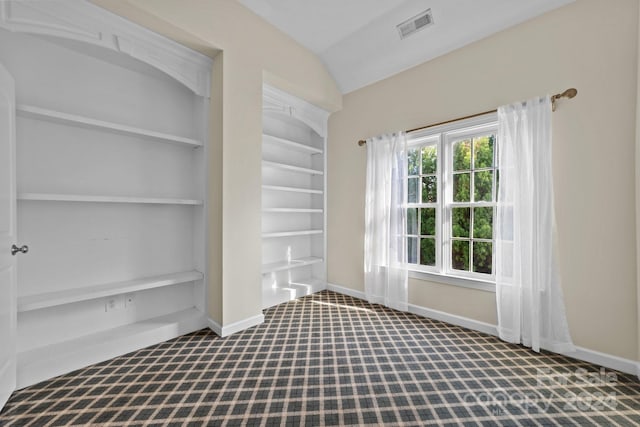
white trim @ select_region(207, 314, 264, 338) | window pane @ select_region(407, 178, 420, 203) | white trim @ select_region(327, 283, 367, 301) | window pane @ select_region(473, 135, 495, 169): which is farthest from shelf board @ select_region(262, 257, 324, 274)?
window pane @ select_region(473, 135, 495, 169)

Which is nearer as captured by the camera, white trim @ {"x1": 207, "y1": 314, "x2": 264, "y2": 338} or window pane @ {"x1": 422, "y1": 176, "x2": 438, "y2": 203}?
white trim @ {"x1": 207, "y1": 314, "x2": 264, "y2": 338}

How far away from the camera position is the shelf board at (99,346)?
2004mm

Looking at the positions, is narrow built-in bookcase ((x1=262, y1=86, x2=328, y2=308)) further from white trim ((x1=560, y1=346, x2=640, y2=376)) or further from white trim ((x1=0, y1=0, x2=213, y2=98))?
white trim ((x1=560, y1=346, x2=640, y2=376))

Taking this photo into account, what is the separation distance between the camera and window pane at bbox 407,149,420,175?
348cm

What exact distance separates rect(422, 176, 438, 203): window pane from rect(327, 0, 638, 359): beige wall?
75 centimetres

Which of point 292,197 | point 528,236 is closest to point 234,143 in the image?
point 292,197

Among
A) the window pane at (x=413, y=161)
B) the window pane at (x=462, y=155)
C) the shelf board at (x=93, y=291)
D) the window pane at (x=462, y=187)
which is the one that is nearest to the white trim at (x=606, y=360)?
the window pane at (x=462, y=187)

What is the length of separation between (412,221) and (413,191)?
0.37m

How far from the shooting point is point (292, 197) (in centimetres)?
429

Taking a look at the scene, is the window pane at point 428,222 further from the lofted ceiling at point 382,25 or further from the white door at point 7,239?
the white door at point 7,239

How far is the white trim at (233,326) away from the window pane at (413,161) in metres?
2.49

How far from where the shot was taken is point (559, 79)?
7.91 ft

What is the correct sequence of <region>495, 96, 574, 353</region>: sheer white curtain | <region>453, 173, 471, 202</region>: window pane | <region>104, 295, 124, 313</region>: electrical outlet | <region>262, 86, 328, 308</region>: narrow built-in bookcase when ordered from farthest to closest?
<region>262, 86, 328, 308</region>: narrow built-in bookcase → <region>453, 173, 471, 202</region>: window pane → <region>104, 295, 124, 313</region>: electrical outlet → <region>495, 96, 574, 353</region>: sheer white curtain

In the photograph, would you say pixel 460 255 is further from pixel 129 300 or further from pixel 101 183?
pixel 101 183
